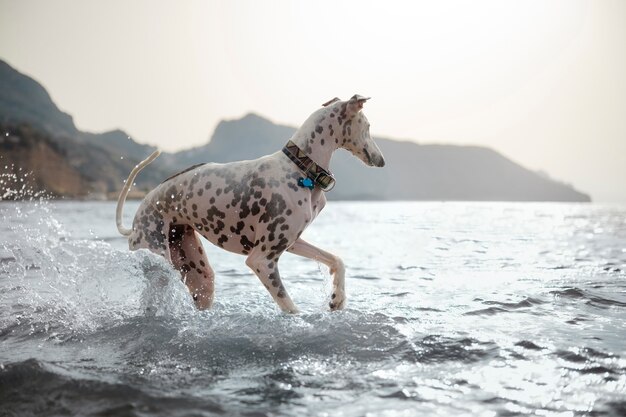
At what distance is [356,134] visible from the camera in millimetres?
5344

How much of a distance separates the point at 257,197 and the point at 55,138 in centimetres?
13383

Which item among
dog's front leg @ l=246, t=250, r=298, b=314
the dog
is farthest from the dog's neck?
dog's front leg @ l=246, t=250, r=298, b=314

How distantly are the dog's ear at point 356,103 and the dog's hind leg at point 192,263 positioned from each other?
221 centimetres

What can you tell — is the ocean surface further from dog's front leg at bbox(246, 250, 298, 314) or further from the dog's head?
the dog's head

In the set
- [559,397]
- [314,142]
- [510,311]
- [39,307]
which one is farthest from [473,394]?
[39,307]

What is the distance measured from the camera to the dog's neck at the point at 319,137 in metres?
5.24

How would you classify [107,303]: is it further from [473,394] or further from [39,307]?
[473,394]

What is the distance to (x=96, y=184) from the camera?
364 ft

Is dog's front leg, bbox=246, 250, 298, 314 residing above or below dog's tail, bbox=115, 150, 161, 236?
below

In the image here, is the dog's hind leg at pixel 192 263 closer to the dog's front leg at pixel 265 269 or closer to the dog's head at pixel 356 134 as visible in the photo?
the dog's front leg at pixel 265 269

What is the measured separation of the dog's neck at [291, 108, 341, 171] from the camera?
5.24 m

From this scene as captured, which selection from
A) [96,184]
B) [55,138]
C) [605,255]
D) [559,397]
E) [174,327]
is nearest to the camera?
[559,397]

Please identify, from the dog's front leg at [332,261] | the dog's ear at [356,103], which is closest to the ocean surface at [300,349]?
the dog's front leg at [332,261]

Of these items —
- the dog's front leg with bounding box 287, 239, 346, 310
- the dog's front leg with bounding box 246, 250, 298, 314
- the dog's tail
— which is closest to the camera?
the dog's front leg with bounding box 246, 250, 298, 314
